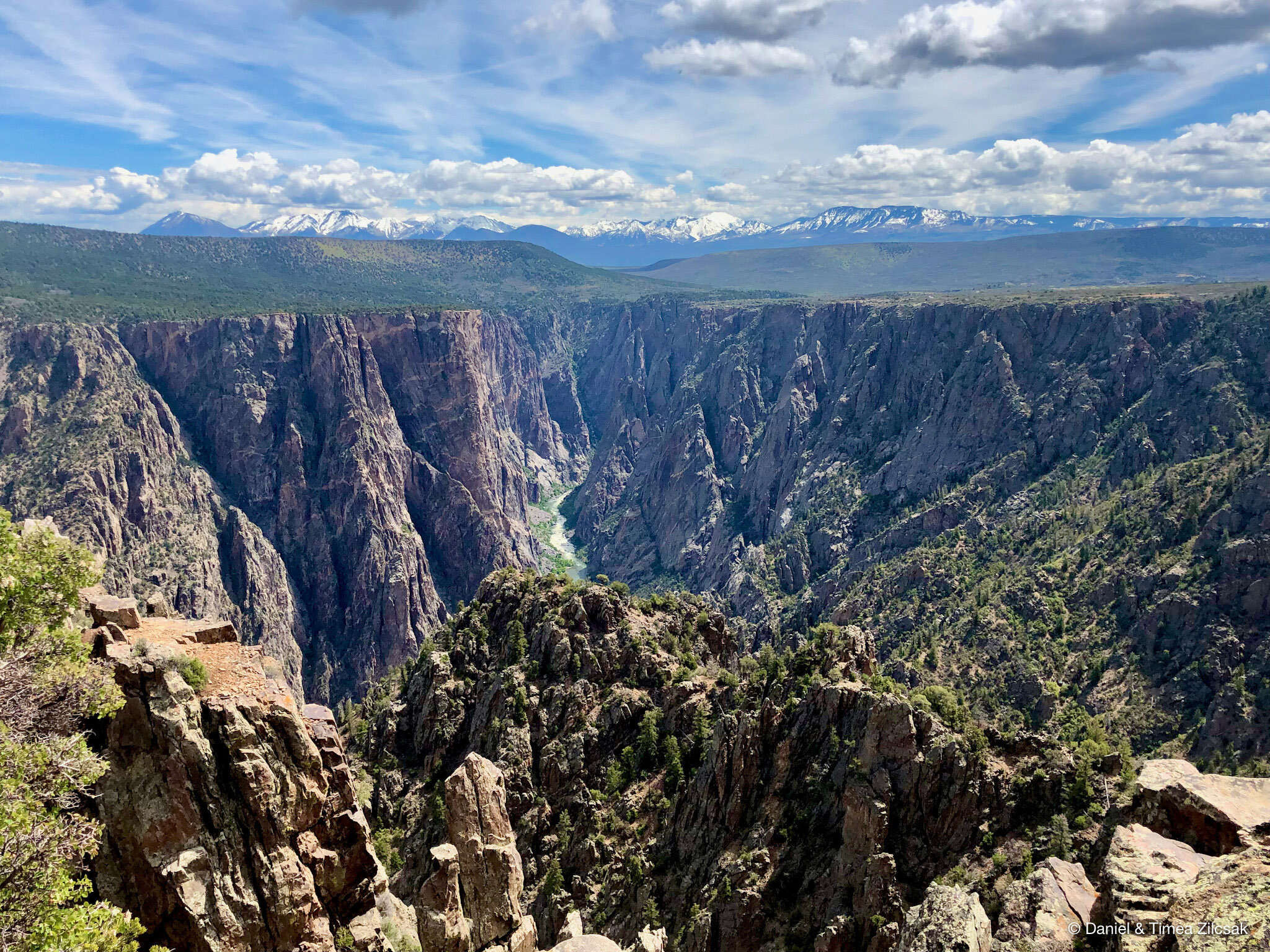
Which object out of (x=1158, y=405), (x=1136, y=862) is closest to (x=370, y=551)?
(x=1158, y=405)

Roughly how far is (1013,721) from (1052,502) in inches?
2315

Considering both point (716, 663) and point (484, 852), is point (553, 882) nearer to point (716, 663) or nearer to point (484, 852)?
point (484, 852)

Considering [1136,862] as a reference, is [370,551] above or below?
below

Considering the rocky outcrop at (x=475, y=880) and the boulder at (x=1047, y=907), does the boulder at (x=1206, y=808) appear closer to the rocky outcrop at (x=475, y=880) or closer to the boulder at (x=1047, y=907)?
the boulder at (x=1047, y=907)

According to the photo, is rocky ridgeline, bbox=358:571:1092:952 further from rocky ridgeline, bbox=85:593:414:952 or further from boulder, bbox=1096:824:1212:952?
boulder, bbox=1096:824:1212:952

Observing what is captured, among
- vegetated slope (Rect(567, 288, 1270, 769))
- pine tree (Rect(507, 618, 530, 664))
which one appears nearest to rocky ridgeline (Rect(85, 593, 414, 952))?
pine tree (Rect(507, 618, 530, 664))

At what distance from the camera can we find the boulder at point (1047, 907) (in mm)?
28422

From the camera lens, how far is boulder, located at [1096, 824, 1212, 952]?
23.1 meters

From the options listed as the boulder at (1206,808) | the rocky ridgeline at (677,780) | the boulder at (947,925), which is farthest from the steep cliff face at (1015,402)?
the boulder at (947,925)

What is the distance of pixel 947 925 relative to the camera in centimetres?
3017

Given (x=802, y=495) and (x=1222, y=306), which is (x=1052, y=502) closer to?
(x=1222, y=306)

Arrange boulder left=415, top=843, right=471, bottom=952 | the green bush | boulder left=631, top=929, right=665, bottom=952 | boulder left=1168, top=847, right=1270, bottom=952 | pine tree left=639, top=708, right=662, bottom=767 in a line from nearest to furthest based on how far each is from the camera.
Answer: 1. boulder left=1168, top=847, right=1270, bottom=952
2. the green bush
3. boulder left=415, top=843, right=471, bottom=952
4. boulder left=631, top=929, right=665, bottom=952
5. pine tree left=639, top=708, right=662, bottom=767

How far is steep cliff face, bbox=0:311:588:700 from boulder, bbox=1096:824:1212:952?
487 feet

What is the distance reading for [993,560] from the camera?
129 metres
